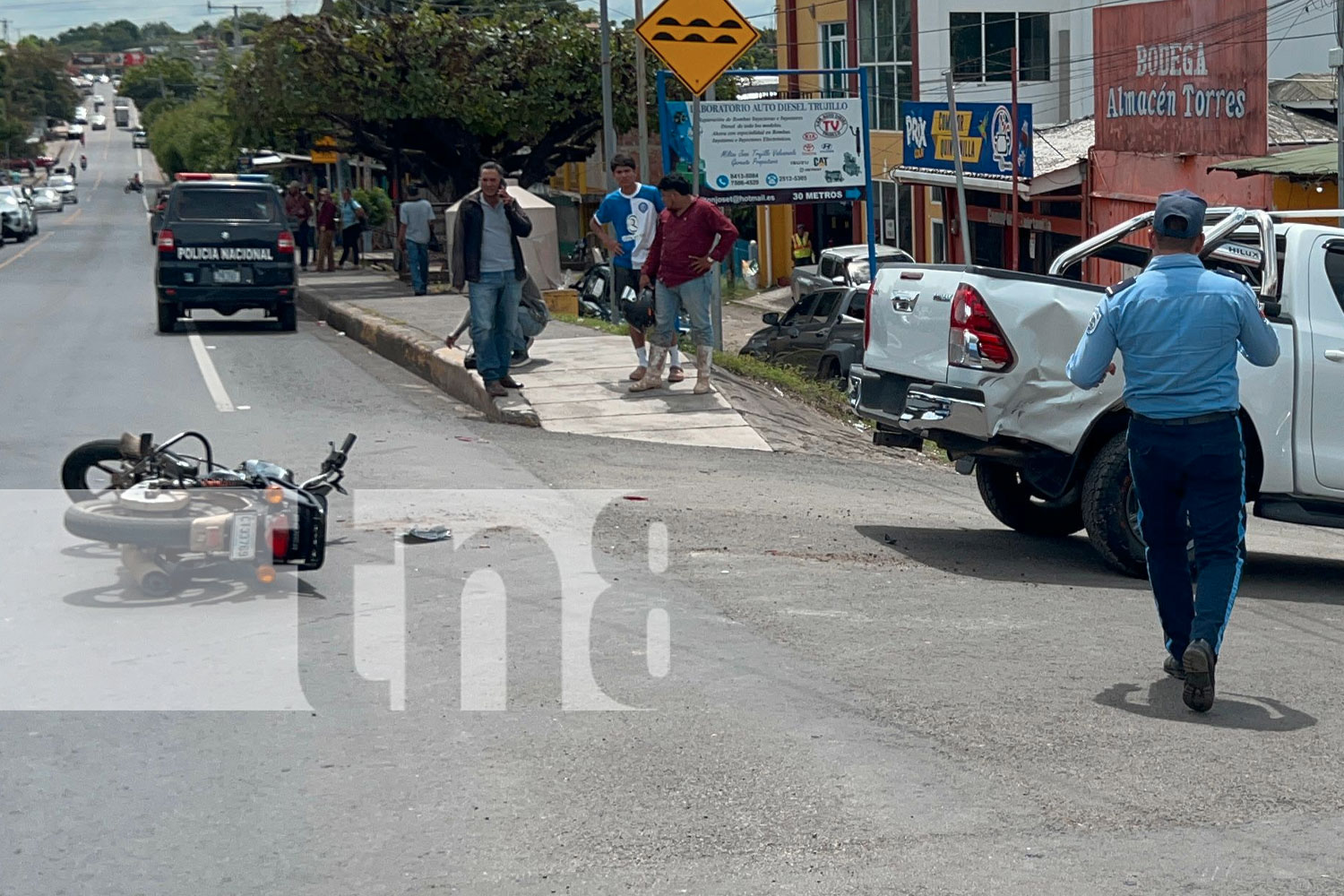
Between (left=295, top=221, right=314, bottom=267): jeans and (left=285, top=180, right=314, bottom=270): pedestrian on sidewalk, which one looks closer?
(left=285, top=180, right=314, bottom=270): pedestrian on sidewalk

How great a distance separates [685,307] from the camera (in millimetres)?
12117

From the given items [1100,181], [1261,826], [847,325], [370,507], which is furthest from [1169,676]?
[1100,181]

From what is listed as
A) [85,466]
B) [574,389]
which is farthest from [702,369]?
[85,466]

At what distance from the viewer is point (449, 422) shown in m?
11.9

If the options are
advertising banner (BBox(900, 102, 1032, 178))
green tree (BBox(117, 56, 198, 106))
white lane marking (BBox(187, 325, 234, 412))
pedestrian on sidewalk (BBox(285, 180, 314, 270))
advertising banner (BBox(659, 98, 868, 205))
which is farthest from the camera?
green tree (BBox(117, 56, 198, 106))

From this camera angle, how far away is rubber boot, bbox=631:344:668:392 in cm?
1252

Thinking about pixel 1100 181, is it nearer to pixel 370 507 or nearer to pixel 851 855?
pixel 370 507

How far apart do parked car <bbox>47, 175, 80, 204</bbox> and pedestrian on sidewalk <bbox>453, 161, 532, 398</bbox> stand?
88758mm

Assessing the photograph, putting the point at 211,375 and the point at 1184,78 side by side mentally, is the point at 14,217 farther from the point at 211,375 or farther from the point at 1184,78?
the point at 211,375

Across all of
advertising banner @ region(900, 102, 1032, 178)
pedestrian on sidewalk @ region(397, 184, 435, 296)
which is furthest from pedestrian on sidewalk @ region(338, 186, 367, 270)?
advertising banner @ region(900, 102, 1032, 178)

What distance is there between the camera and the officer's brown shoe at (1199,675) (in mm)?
5418

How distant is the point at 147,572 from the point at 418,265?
19.3 m

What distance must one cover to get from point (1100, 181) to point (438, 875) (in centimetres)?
2528

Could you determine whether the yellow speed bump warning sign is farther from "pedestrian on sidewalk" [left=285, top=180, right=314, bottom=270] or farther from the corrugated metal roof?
"pedestrian on sidewalk" [left=285, top=180, right=314, bottom=270]
